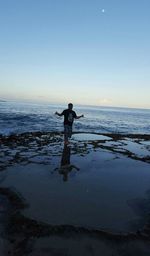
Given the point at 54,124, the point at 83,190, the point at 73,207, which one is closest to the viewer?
the point at 73,207

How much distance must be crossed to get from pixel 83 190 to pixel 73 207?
121 centimetres

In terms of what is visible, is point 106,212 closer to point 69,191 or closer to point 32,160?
point 69,191

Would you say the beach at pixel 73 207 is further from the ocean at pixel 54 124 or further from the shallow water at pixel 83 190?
the ocean at pixel 54 124

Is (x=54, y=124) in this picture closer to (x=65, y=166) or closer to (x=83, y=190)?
(x=65, y=166)

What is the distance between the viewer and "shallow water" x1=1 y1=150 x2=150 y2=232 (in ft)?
17.6

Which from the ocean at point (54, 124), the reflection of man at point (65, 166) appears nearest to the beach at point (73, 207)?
the reflection of man at point (65, 166)

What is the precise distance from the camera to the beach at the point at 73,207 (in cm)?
439

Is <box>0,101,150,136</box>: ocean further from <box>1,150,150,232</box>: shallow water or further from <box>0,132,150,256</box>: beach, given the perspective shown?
<box>0,132,150,256</box>: beach

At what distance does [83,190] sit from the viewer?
23.0 ft

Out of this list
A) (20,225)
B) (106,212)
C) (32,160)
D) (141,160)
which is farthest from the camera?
(141,160)

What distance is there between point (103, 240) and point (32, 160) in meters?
6.31

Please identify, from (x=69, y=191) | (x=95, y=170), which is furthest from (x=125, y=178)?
(x=69, y=191)

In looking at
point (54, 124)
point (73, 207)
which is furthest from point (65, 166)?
point (54, 124)

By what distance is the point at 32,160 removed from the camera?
10445mm
